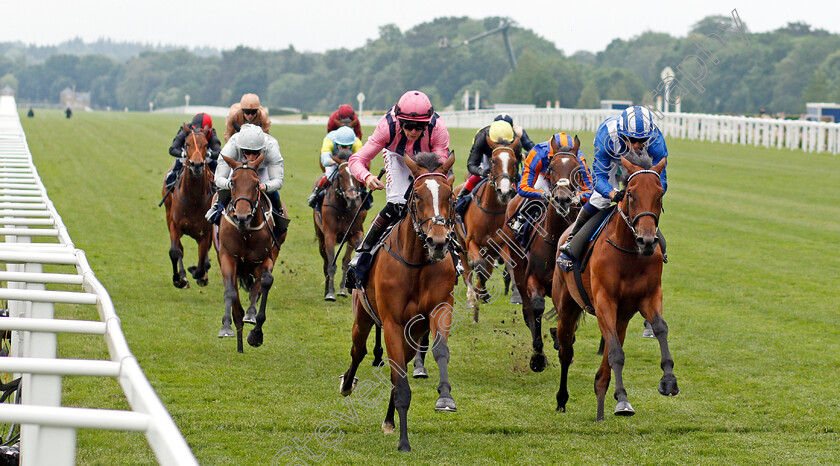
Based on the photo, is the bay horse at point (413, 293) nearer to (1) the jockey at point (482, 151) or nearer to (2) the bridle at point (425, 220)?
(2) the bridle at point (425, 220)

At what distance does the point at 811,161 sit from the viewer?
2905cm

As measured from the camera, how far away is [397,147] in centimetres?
712

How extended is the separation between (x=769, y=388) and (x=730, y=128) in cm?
2964

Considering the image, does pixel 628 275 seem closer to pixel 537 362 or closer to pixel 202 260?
pixel 537 362

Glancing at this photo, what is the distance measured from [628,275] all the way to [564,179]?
222cm

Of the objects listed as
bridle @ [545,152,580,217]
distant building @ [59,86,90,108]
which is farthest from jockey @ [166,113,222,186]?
distant building @ [59,86,90,108]

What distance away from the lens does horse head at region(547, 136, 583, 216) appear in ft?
29.0

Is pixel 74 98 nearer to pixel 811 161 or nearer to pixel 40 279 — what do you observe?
pixel 811 161

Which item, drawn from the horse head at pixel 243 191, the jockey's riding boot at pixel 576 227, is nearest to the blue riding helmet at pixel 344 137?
the horse head at pixel 243 191

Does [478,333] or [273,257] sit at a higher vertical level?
[273,257]

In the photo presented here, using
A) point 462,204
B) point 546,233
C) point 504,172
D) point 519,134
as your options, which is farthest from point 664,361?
point 462,204

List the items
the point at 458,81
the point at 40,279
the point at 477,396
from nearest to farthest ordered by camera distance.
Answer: the point at 40,279, the point at 477,396, the point at 458,81

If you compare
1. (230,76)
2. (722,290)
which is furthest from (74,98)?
(722,290)

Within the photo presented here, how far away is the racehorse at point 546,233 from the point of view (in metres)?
8.87
